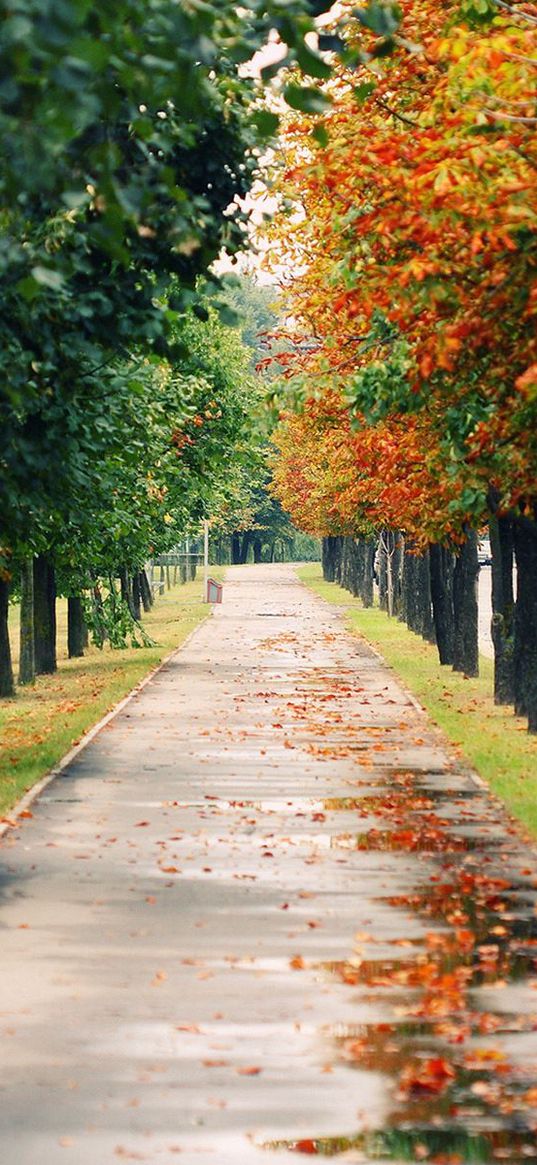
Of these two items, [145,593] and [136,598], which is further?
[145,593]

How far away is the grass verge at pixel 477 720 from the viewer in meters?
20.7

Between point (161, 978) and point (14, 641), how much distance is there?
188ft

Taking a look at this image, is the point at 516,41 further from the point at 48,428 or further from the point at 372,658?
the point at 372,658

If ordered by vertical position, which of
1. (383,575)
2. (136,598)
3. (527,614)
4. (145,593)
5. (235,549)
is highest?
(527,614)

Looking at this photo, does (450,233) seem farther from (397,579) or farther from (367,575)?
(367,575)

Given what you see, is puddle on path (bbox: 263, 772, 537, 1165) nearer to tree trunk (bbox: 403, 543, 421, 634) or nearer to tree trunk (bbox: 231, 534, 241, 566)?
tree trunk (bbox: 403, 543, 421, 634)

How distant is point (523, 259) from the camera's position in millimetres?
14133

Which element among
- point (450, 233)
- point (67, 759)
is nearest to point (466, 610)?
point (67, 759)

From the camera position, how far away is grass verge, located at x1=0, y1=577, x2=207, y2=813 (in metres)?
23.2

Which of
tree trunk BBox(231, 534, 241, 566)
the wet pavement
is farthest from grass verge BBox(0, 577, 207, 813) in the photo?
tree trunk BBox(231, 534, 241, 566)

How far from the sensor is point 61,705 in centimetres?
3303

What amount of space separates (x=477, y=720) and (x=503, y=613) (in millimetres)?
3072

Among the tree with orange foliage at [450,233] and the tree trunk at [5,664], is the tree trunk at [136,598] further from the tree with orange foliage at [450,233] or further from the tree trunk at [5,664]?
the tree with orange foliage at [450,233]

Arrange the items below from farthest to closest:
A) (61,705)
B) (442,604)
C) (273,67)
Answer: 1. (442,604)
2. (61,705)
3. (273,67)
